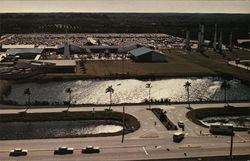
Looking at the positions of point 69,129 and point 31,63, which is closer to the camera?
point 69,129

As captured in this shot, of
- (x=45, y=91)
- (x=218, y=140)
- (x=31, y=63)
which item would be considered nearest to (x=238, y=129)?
(x=218, y=140)

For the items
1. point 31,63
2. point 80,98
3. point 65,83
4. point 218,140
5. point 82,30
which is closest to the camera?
point 218,140

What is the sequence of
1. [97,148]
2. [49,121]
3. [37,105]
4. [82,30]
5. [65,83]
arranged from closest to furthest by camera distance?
[97,148], [49,121], [37,105], [65,83], [82,30]

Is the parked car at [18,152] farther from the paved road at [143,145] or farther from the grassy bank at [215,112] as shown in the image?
the grassy bank at [215,112]

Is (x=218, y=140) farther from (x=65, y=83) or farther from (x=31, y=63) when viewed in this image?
(x=31, y=63)
